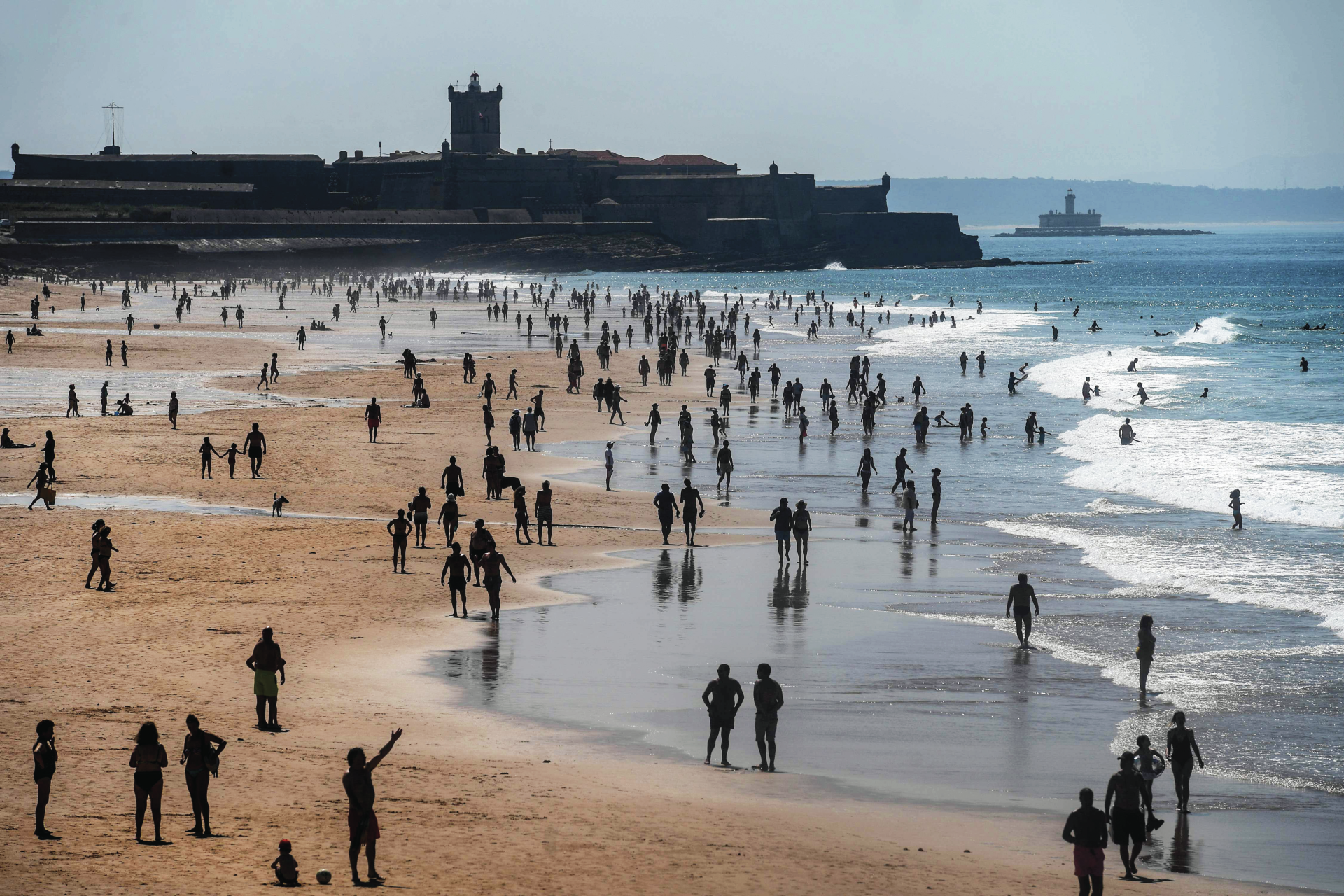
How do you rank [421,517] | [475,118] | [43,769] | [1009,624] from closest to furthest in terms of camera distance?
1. [43,769]
2. [1009,624]
3. [421,517]
4. [475,118]

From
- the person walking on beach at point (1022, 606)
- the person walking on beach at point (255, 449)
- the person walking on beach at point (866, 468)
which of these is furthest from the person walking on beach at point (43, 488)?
the person walking on beach at point (1022, 606)

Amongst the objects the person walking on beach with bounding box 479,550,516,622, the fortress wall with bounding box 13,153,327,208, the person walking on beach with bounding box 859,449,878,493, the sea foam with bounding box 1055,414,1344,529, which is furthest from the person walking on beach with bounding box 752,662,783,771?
the fortress wall with bounding box 13,153,327,208

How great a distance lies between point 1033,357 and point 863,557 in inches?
1577

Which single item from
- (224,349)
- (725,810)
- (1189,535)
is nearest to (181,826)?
(725,810)

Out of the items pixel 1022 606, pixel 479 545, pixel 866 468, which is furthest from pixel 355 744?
pixel 866 468

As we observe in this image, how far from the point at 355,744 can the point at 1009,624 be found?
7834 millimetres

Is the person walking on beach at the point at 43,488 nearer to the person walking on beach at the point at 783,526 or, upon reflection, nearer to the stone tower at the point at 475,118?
the person walking on beach at the point at 783,526

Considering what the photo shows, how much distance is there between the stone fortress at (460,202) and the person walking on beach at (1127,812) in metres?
104

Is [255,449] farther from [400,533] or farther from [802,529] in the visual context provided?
[802,529]

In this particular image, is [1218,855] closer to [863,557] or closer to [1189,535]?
[863,557]

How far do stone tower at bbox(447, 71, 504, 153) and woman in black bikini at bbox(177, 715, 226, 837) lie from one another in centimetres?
14523

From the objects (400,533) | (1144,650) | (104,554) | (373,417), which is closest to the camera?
(1144,650)

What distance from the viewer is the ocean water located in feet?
36.8

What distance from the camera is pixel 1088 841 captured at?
27.8 ft
